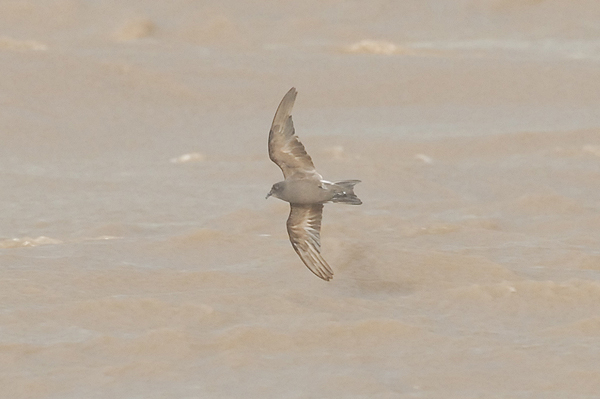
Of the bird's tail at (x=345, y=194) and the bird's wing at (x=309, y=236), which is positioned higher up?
the bird's tail at (x=345, y=194)

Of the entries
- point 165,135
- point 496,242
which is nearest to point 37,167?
point 165,135

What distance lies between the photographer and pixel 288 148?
7180 millimetres

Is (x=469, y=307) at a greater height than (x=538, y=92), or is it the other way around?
(x=538, y=92)

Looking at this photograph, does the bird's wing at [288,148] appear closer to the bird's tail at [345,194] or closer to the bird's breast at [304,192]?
the bird's breast at [304,192]

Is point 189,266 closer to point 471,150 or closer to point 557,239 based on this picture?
point 557,239

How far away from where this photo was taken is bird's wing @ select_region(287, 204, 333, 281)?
6980 millimetres

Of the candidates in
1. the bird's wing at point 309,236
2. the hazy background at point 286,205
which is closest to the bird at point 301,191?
the bird's wing at point 309,236

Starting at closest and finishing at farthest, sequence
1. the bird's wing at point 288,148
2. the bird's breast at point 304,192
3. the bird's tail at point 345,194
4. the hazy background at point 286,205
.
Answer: the hazy background at point 286,205 → the bird's tail at point 345,194 → the bird's breast at point 304,192 → the bird's wing at point 288,148

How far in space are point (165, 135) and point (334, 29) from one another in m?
3.80

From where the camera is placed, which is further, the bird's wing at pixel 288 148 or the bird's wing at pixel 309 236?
the bird's wing at pixel 288 148

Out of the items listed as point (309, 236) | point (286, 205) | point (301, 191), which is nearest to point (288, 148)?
point (301, 191)

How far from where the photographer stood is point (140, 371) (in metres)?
5.96

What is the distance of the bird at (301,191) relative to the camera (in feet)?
22.7

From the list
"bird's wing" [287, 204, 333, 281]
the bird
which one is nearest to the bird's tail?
the bird
